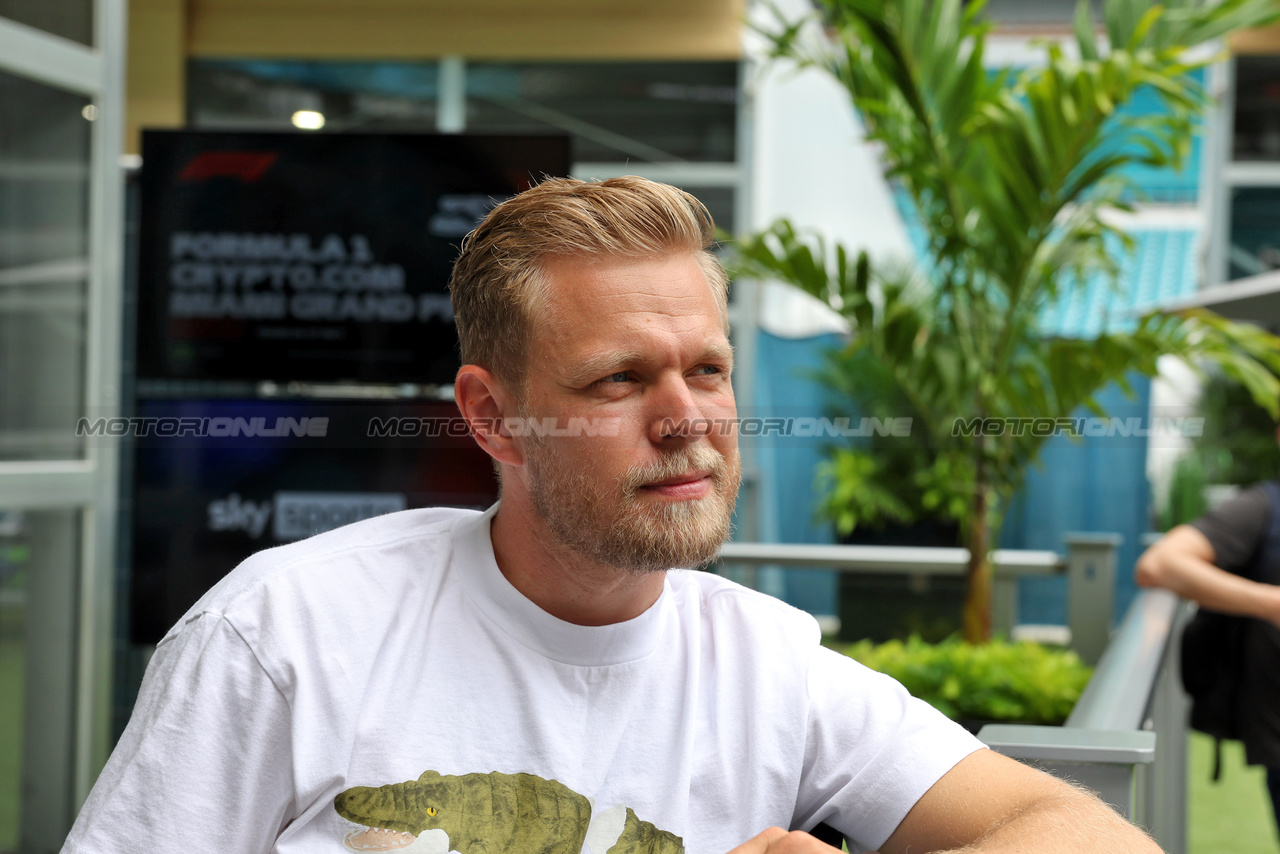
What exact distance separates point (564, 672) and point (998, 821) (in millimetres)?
461

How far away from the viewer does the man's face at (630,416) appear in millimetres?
1108

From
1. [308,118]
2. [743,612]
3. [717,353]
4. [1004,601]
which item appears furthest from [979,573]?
[308,118]

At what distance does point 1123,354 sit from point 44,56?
2.81m

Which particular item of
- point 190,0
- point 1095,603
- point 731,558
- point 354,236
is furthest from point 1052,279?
point 190,0

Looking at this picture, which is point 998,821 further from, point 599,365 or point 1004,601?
point 1004,601

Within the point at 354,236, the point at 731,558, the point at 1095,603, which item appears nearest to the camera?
the point at 354,236

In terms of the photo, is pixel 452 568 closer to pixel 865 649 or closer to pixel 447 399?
pixel 447 399

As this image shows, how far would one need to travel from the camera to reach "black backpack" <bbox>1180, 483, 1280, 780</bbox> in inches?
107

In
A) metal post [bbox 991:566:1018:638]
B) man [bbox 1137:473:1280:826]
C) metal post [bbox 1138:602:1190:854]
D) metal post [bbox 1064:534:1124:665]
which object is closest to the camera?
metal post [bbox 1138:602:1190:854]

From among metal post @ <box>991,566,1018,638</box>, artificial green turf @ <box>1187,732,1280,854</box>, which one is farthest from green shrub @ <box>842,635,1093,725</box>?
artificial green turf @ <box>1187,732,1280,854</box>

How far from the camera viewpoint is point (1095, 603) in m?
3.31

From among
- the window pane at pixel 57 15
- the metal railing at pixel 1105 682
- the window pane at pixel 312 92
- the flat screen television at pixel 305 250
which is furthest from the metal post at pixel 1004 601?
the window pane at pixel 312 92

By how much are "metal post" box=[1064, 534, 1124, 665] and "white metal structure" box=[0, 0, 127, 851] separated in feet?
9.21

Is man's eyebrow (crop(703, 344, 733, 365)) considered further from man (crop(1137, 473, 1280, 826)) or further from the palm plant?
man (crop(1137, 473, 1280, 826))
